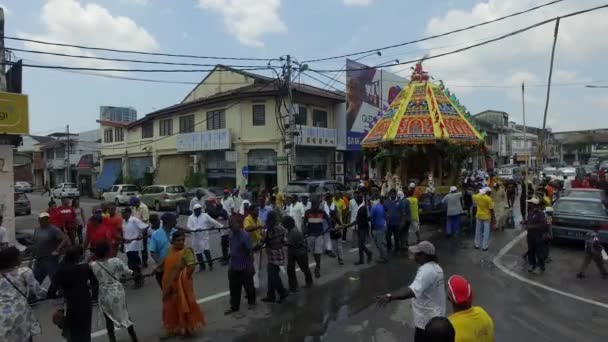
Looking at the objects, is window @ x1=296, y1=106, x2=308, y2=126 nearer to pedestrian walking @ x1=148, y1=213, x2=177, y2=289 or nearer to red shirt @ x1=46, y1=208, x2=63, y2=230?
red shirt @ x1=46, y1=208, x2=63, y2=230

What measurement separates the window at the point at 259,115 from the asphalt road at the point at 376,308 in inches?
707

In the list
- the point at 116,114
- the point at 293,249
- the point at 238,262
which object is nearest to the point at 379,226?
the point at 293,249

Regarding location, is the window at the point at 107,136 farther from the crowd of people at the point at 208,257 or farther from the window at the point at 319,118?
the crowd of people at the point at 208,257

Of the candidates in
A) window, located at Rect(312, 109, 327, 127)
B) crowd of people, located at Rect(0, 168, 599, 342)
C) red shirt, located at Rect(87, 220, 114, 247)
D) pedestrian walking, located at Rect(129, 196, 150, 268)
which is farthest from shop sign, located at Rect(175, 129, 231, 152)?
red shirt, located at Rect(87, 220, 114, 247)

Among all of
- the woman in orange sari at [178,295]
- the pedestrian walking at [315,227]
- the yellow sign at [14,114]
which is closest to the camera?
the woman in orange sari at [178,295]

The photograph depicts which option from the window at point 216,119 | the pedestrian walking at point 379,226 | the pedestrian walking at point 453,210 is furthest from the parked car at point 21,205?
the pedestrian walking at point 453,210

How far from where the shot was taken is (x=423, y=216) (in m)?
16.4

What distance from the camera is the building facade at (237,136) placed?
89.0ft

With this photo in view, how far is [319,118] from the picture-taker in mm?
29828

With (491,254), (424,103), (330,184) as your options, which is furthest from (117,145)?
(491,254)

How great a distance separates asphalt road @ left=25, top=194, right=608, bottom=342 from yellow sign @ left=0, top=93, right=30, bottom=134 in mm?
7029

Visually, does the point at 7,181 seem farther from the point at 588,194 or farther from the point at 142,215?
the point at 588,194

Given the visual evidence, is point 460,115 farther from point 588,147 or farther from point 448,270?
point 588,147

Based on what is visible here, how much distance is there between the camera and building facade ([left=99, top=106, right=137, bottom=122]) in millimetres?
46125
